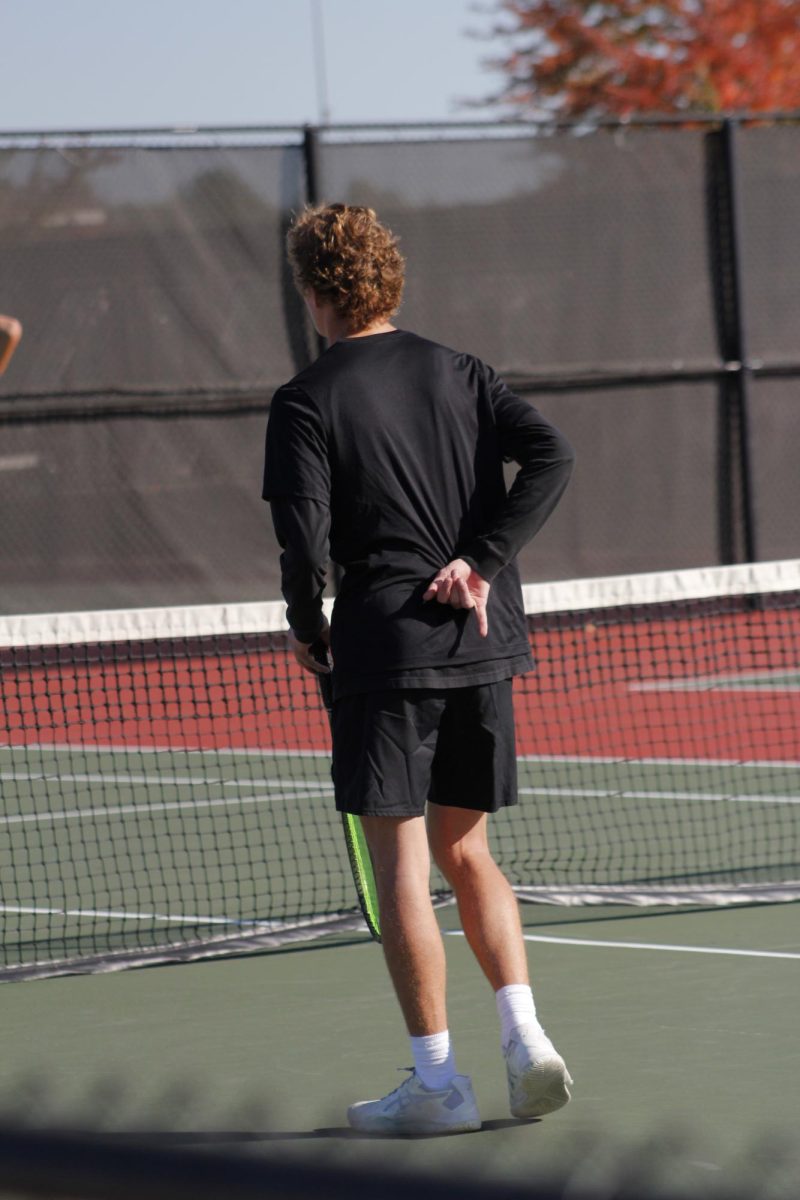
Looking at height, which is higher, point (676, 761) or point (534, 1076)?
point (534, 1076)

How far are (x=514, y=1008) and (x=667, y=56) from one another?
22729 millimetres

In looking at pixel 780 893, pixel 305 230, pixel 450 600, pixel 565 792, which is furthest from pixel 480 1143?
pixel 565 792

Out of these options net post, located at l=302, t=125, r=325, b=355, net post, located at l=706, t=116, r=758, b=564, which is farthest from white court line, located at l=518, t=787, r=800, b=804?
net post, located at l=706, t=116, r=758, b=564

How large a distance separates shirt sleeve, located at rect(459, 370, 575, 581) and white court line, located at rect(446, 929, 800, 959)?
5.73 feet

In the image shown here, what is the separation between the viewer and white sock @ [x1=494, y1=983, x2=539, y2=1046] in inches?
126

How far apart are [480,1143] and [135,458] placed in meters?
9.53

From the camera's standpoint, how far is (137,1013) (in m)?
4.32

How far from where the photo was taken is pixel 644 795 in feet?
24.6

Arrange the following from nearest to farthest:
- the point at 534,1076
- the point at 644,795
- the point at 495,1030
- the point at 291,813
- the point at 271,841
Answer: the point at 534,1076
the point at 495,1030
the point at 271,841
the point at 291,813
the point at 644,795

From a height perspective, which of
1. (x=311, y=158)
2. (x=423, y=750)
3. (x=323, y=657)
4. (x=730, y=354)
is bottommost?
(x=423, y=750)

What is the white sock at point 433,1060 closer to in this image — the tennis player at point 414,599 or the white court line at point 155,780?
the tennis player at point 414,599

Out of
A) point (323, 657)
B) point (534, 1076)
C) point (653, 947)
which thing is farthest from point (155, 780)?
point (534, 1076)

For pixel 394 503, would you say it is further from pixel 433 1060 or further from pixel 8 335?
pixel 433 1060

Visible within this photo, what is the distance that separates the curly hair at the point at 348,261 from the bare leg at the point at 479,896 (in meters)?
0.93
